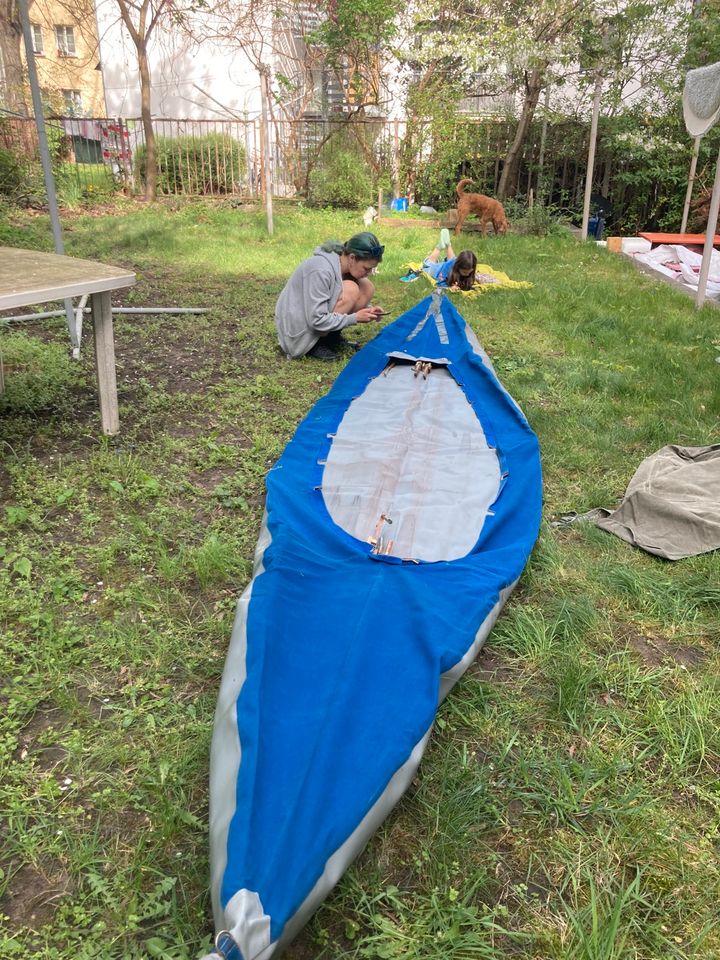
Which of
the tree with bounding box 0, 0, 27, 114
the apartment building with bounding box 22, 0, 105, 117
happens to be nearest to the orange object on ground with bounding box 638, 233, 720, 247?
the tree with bounding box 0, 0, 27, 114

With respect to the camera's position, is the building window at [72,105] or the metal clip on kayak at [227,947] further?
the building window at [72,105]

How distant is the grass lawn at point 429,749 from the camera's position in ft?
4.16

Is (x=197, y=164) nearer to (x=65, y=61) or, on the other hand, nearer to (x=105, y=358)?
(x=105, y=358)

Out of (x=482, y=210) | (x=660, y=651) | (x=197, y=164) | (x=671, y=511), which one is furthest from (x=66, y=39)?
(x=660, y=651)

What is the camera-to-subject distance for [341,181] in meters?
10.6

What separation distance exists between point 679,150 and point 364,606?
10.0 meters

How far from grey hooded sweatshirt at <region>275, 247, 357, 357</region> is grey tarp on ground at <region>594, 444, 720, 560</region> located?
7.17 ft

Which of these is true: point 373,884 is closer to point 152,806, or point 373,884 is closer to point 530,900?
point 530,900

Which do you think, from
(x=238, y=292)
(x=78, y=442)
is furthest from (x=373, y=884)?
(x=238, y=292)

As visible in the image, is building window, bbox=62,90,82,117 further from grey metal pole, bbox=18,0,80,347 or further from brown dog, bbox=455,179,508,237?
grey metal pole, bbox=18,0,80,347

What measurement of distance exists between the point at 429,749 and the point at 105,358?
2268 millimetres

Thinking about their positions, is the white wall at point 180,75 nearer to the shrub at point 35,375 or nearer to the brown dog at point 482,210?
the brown dog at point 482,210

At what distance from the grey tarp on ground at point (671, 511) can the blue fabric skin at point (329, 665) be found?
36cm

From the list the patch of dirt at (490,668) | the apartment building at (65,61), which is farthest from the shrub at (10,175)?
the patch of dirt at (490,668)
